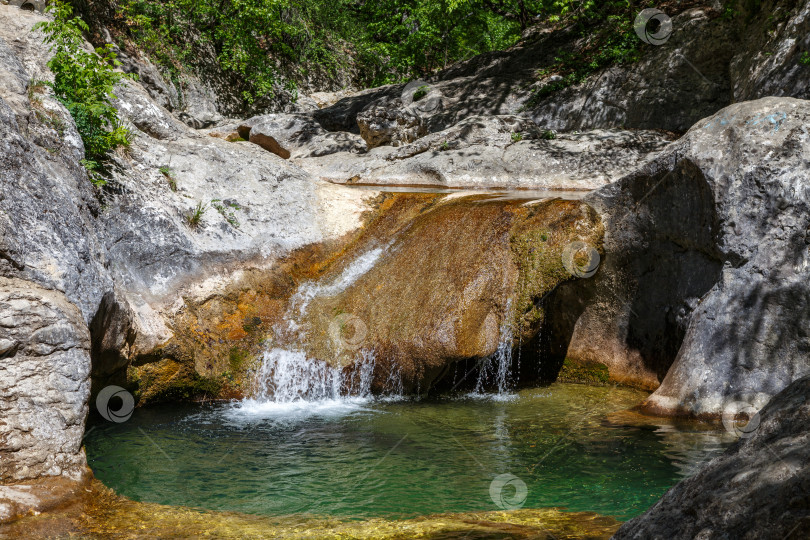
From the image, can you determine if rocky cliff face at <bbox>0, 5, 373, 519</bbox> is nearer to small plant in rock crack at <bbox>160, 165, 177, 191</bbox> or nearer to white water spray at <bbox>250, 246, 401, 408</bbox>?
small plant in rock crack at <bbox>160, 165, 177, 191</bbox>

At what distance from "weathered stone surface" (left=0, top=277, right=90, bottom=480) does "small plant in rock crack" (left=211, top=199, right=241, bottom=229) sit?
4.09m

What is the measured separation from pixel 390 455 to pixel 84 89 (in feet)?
19.3

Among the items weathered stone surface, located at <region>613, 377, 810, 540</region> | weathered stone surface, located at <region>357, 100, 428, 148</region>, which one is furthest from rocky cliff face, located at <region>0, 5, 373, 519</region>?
weathered stone surface, located at <region>357, 100, 428, 148</region>

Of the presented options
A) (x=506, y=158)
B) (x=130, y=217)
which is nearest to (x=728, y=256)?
(x=506, y=158)

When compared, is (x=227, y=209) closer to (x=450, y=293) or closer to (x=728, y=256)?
(x=450, y=293)

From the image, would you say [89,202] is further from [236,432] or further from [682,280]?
[682,280]

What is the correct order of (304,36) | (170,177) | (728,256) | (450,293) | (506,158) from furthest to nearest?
(304,36), (506,158), (170,177), (450,293), (728,256)

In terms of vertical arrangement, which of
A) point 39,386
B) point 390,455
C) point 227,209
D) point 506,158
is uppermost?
point 506,158

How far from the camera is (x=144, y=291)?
778cm

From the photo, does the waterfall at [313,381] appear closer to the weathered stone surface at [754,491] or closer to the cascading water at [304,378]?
the cascading water at [304,378]

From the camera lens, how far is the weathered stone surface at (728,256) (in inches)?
243

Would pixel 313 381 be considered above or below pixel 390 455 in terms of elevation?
above

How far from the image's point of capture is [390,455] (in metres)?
5.64

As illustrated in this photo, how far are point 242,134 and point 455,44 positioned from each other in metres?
10.1
